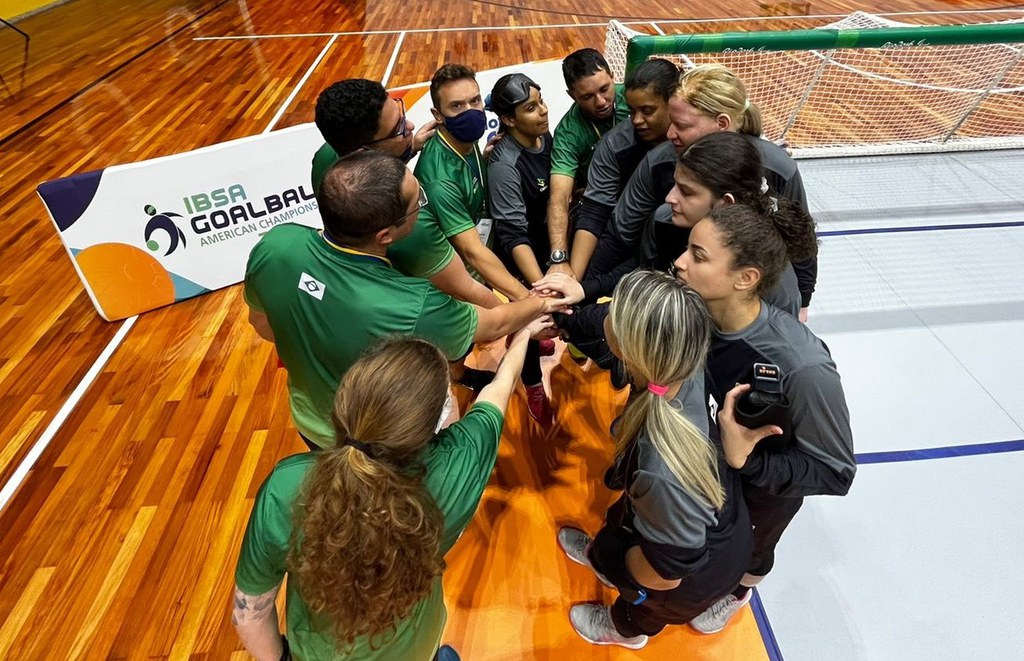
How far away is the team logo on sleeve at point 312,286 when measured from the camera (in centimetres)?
155

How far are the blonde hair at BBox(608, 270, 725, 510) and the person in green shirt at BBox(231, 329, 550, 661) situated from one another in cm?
44

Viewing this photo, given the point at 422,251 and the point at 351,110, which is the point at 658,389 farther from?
the point at 351,110

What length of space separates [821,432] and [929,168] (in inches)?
209

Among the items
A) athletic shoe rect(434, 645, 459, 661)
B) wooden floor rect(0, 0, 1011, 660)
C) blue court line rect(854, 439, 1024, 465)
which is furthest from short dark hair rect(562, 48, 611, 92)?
athletic shoe rect(434, 645, 459, 661)

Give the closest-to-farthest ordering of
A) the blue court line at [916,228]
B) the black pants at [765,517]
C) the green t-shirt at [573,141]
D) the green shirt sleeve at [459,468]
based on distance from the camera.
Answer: the green shirt sleeve at [459,468]
the black pants at [765,517]
the green t-shirt at [573,141]
the blue court line at [916,228]

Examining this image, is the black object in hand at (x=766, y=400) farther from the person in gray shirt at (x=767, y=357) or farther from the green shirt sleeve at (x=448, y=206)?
the green shirt sleeve at (x=448, y=206)

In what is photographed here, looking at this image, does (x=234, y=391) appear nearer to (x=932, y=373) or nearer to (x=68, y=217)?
(x=68, y=217)

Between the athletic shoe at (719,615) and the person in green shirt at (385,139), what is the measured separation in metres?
1.53

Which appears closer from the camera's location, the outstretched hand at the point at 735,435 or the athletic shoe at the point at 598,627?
the outstretched hand at the point at 735,435

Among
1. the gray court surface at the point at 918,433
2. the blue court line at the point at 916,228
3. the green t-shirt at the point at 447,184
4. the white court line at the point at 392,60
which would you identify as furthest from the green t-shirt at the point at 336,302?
the white court line at the point at 392,60

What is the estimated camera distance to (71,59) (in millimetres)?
8594

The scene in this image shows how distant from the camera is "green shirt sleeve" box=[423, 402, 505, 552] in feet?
4.20

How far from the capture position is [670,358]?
4.32 feet

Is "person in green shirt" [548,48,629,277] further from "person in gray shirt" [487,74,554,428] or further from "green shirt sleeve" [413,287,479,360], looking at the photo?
"green shirt sleeve" [413,287,479,360]
